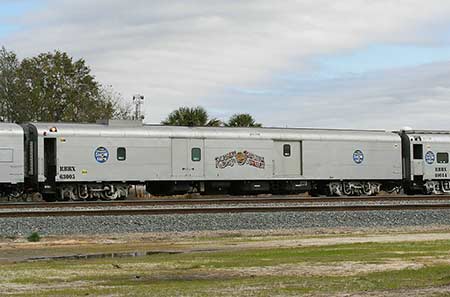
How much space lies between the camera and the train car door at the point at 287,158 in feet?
118

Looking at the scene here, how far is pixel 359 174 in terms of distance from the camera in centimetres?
3738

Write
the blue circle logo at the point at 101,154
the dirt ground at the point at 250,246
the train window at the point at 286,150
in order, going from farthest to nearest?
1. the train window at the point at 286,150
2. the blue circle logo at the point at 101,154
3. the dirt ground at the point at 250,246

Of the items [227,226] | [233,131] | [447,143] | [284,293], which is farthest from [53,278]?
[447,143]

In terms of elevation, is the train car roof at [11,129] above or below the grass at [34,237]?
above

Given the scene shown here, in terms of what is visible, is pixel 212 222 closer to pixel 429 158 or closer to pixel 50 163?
pixel 50 163

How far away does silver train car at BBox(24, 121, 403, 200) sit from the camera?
104ft

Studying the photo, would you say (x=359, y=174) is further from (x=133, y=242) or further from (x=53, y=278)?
(x=53, y=278)

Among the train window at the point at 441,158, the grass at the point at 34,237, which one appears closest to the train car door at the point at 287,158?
the train window at the point at 441,158

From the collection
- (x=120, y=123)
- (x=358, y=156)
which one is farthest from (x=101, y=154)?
(x=358, y=156)

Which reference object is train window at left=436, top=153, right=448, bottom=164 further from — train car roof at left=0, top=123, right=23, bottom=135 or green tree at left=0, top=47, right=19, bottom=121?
green tree at left=0, top=47, right=19, bottom=121

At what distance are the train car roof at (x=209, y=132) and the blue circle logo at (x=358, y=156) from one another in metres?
0.64

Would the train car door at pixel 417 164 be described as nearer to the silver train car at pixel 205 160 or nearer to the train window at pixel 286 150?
the silver train car at pixel 205 160

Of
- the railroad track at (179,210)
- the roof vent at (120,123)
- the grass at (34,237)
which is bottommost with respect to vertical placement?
the grass at (34,237)

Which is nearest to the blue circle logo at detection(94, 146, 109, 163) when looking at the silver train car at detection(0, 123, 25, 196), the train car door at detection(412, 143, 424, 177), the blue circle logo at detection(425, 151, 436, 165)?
the silver train car at detection(0, 123, 25, 196)
